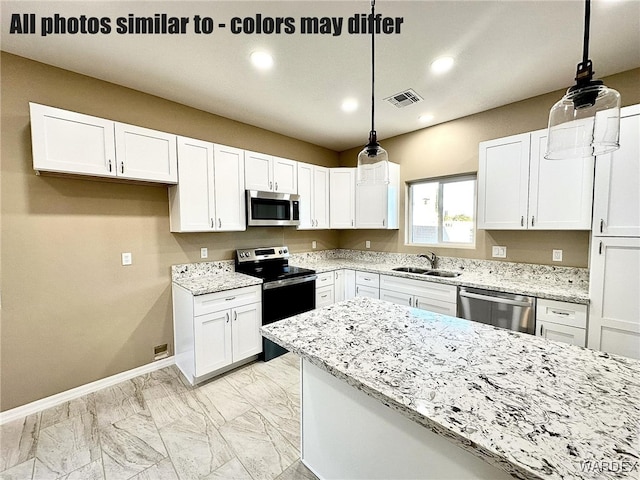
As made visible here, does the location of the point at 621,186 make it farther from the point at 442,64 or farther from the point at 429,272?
the point at 429,272

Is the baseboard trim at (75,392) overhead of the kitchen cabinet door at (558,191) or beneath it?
beneath

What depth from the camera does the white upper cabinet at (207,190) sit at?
8.76ft

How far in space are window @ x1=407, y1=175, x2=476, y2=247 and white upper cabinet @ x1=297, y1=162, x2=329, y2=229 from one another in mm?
1218

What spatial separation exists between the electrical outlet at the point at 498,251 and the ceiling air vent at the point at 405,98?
182cm

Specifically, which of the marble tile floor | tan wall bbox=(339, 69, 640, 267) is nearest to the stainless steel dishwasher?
tan wall bbox=(339, 69, 640, 267)

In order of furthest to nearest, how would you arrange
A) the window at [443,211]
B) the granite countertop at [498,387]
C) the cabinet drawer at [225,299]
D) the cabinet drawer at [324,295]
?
1. the cabinet drawer at [324,295]
2. the window at [443,211]
3. the cabinet drawer at [225,299]
4. the granite countertop at [498,387]

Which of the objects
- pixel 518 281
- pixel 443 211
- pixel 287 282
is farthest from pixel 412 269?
pixel 287 282

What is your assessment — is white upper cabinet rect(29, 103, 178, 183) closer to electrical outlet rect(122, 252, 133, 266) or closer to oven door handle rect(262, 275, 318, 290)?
electrical outlet rect(122, 252, 133, 266)

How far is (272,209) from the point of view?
3371mm

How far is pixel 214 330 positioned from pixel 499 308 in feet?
8.65

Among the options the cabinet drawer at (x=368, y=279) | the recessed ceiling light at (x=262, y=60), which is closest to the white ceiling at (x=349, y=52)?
the recessed ceiling light at (x=262, y=60)

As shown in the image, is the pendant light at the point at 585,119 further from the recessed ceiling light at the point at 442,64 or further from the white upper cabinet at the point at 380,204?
the white upper cabinet at the point at 380,204

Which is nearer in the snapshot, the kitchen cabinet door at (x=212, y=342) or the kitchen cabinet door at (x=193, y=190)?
the kitchen cabinet door at (x=212, y=342)

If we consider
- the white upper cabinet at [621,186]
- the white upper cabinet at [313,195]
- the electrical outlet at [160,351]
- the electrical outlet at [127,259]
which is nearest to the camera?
the white upper cabinet at [621,186]
